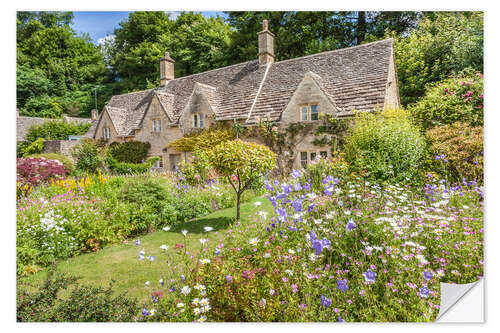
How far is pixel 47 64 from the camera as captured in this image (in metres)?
5.13

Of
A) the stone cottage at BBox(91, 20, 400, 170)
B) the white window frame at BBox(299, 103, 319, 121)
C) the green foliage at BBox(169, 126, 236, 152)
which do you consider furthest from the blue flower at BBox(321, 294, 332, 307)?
the green foliage at BBox(169, 126, 236, 152)

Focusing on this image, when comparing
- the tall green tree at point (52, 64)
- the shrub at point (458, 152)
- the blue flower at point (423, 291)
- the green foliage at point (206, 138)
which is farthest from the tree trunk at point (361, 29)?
the green foliage at point (206, 138)

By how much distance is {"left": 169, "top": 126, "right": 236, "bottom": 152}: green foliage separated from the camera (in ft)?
39.1

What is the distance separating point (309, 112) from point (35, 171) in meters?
8.99

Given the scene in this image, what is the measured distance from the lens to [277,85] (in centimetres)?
1231

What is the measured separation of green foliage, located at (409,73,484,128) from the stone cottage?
1914 mm

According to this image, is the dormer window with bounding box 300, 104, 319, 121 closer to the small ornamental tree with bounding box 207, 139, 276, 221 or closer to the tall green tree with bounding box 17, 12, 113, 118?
the small ornamental tree with bounding box 207, 139, 276, 221

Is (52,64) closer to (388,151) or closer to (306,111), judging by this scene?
(388,151)

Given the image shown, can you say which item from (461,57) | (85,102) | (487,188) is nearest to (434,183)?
(487,188)

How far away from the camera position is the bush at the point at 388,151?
574cm

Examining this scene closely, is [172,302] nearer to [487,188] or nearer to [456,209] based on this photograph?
[456,209]

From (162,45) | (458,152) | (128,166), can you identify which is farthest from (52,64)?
(128,166)

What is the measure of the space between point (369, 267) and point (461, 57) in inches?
196

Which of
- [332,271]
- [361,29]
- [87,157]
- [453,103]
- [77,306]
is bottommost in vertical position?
[77,306]
